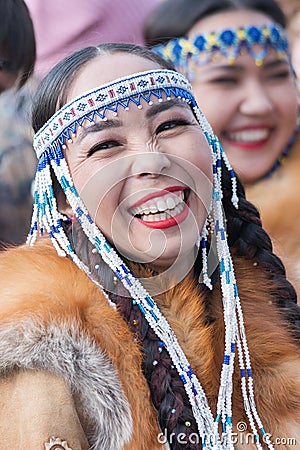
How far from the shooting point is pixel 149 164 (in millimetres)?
1761

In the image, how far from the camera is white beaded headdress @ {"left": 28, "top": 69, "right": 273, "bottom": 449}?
175 cm

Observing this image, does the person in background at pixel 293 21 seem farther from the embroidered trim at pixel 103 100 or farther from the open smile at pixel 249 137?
the embroidered trim at pixel 103 100

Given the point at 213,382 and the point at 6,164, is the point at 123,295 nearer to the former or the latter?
the point at 213,382

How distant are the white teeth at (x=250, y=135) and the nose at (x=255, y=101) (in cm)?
9

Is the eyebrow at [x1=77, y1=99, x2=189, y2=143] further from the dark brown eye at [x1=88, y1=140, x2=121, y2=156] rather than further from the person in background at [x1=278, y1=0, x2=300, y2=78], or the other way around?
the person in background at [x1=278, y1=0, x2=300, y2=78]

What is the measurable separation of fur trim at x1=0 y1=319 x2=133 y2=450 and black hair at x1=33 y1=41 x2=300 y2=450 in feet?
0.32

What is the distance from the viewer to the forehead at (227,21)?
3.23 metres

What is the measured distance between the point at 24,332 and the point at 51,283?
150 millimetres

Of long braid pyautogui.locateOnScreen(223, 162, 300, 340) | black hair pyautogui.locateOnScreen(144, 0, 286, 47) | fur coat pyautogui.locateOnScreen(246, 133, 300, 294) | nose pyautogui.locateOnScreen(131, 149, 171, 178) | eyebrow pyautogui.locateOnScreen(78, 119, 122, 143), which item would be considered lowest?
long braid pyautogui.locateOnScreen(223, 162, 300, 340)

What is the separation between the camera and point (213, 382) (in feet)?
5.89

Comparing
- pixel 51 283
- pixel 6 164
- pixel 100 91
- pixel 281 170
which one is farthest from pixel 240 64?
pixel 51 283

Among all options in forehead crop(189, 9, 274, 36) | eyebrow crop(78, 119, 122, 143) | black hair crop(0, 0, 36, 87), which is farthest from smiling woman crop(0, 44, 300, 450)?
forehead crop(189, 9, 274, 36)

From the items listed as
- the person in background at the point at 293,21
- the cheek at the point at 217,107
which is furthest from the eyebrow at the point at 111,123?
the person in background at the point at 293,21

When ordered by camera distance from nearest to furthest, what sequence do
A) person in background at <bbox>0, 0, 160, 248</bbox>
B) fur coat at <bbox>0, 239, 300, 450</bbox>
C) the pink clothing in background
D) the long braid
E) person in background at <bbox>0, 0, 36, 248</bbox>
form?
fur coat at <bbox>0, 239, 300, 450</bbox>
the long braid
person in background at <bbox>0, 0, 160, 248</bbox>
person in background at <bbox>0, 0, 36, 248</bbox>
the pink clothing in background
